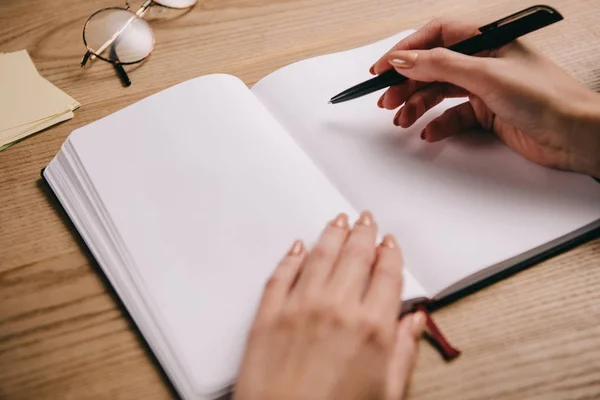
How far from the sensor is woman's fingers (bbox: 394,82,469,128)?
726 mm

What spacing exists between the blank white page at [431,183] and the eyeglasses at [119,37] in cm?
25

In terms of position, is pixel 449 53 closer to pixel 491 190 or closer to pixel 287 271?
pixel 491 190

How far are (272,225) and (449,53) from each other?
0.32m

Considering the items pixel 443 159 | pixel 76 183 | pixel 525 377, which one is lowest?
pixel 525 377

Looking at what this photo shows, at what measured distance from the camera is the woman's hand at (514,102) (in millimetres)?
637

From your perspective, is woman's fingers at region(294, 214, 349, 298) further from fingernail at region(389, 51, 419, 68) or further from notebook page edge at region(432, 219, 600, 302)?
fingernail at region(389, 51, 419, 68)

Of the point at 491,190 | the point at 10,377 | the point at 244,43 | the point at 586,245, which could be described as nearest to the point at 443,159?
the point at 491,190

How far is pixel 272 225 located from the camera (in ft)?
2.00

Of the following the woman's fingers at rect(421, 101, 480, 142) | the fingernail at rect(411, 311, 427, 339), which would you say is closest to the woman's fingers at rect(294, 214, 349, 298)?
the fingernail at rect(411, 311, 427, 339)

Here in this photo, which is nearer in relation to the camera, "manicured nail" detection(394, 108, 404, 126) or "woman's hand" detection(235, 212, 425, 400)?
"woman's hand" detection(235, 212, 425, 400)

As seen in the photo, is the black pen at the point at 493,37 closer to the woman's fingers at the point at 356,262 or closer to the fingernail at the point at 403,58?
the fingernail at the point at 403,58

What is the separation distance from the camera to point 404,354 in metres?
0.52

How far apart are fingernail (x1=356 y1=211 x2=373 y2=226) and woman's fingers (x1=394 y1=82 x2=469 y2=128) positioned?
197 mm

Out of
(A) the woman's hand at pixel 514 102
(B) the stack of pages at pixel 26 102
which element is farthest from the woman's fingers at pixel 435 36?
(B) the stack of pages at pixel 26 102
